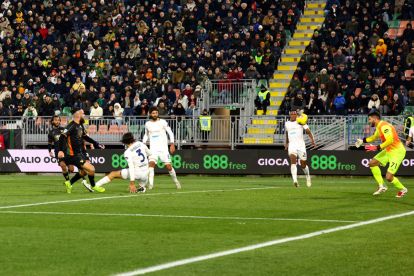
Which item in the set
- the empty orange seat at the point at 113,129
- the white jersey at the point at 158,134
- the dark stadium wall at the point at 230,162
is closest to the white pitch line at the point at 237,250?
the white jersey at the point at 158,134

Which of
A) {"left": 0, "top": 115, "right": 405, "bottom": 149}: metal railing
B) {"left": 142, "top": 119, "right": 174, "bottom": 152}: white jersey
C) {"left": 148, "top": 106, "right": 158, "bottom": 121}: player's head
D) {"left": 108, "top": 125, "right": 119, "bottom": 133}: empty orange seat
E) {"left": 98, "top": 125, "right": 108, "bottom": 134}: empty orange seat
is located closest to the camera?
{"left": 148, "top": 106, "right": 158, "bottom": 121}: player's head

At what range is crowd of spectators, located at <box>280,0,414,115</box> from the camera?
121 ft

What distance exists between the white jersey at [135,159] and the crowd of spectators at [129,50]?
15837 mm

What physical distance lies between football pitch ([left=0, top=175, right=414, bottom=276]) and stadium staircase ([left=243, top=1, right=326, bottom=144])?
1615 cm

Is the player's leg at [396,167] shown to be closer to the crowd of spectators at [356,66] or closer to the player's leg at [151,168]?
Answer: the player's leg at [151,168]

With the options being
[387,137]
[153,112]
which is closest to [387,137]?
[387,137]

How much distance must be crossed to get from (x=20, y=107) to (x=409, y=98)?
16.6 metres

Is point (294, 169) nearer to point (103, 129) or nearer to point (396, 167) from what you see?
point (396, 167)

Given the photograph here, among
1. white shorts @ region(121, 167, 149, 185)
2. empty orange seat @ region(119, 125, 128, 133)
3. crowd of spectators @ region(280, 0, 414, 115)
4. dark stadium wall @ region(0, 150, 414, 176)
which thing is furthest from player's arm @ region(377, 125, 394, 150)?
empty orange seat @ region(119, 125, 128, 133)

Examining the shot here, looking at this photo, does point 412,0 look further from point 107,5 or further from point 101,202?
point 101,202

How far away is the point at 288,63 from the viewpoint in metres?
43.2

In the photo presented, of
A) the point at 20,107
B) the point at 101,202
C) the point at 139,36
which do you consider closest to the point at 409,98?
the point at 139,36

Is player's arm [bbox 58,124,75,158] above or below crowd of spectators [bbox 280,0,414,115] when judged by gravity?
below

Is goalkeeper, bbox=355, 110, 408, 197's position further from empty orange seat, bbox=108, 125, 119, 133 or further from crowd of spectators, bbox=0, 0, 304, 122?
empty orange seat, bbox=108, 125, 119, 133
